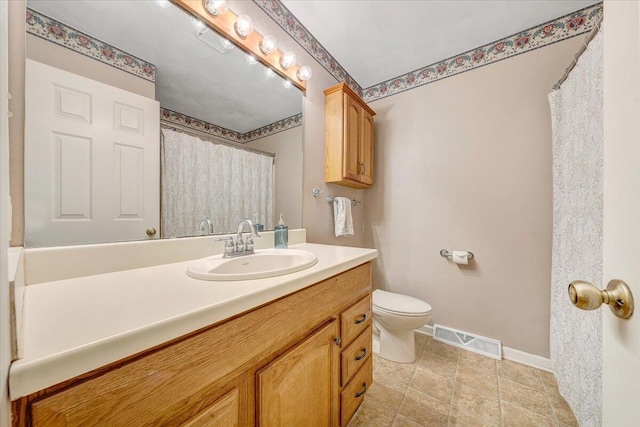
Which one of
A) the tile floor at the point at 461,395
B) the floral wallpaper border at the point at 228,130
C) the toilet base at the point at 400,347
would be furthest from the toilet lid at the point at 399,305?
the floral wallpaper border at the point at 228,130

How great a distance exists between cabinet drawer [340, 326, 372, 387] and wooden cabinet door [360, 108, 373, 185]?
1.15m

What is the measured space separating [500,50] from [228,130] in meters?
1.98

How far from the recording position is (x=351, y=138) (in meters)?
1.70

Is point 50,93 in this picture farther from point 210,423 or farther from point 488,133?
point 488,133

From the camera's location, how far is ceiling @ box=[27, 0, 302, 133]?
746mm

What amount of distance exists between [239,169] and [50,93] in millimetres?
659

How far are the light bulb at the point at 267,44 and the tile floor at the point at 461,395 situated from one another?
1.99m

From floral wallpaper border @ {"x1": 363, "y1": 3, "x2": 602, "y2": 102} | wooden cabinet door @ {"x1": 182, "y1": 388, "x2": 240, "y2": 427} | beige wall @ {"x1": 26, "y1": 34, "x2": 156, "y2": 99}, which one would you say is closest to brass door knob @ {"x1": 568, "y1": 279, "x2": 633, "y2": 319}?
wooden cabinet door @ {"x1": 182, "y1": 388, "x2": 240, "y2": 427}

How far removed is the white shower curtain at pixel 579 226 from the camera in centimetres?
90

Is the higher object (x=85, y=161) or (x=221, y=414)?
(x=85, y=161)

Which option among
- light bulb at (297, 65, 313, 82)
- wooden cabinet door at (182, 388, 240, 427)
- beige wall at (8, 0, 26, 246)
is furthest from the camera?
light bulb at (297, 65, 313, 82)

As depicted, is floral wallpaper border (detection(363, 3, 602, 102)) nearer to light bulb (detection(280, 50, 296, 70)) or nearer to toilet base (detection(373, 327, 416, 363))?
light bulb (detection(280, 50, 296, 70))

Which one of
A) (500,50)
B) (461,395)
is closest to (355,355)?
(461,395)

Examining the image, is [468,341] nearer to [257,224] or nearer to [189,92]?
[257,224]
